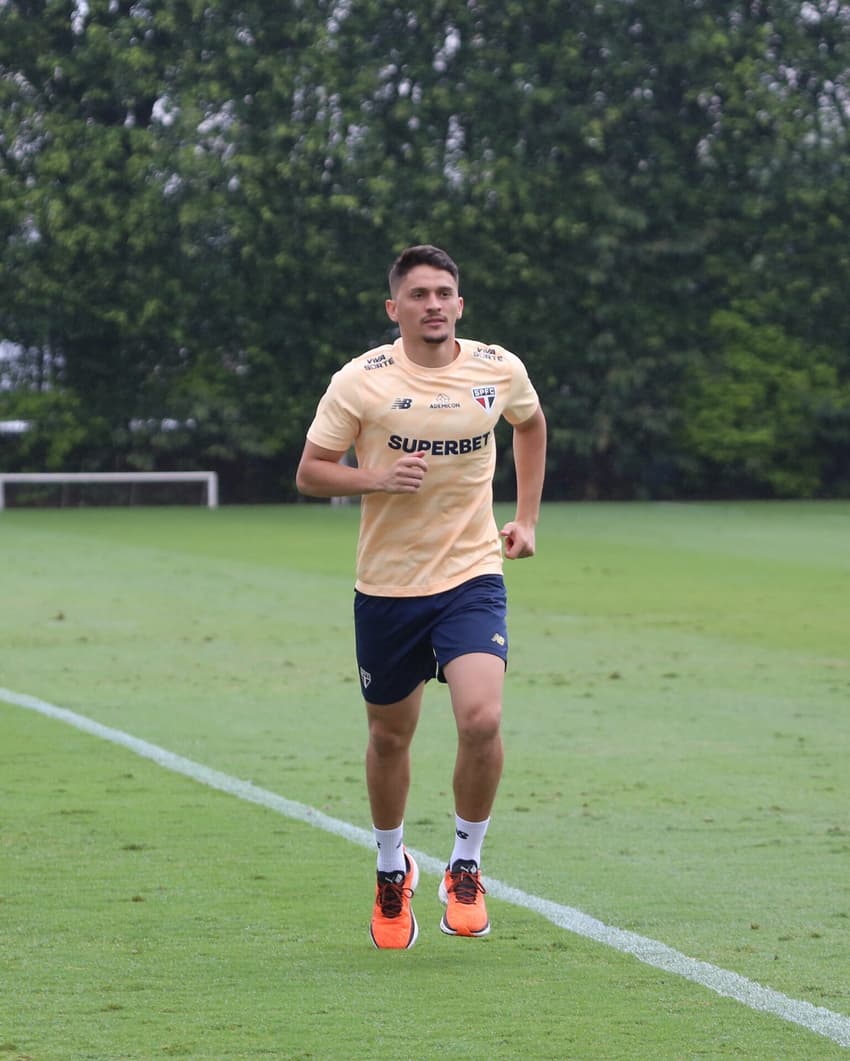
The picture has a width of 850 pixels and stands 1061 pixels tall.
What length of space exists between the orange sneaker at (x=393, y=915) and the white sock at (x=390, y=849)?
4 centimetres

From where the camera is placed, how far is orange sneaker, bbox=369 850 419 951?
612cm

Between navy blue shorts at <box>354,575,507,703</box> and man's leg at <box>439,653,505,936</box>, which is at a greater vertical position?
navy blue shorts at <box>354,575,507,703</box>

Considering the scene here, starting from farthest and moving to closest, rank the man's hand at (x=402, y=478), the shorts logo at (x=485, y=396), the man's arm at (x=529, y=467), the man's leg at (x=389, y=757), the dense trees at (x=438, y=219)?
1. the dense trees at (x=438, y=219)
2. the man's arm at (x=529, y=467)
3. the man's leg at (x=389, y=757)
4. the shorts logo at (x=485, y=396)
5. the man's hand at (x=402, y=478)

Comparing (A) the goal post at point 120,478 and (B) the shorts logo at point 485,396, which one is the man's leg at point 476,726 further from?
(A) the goal post at point 120,478

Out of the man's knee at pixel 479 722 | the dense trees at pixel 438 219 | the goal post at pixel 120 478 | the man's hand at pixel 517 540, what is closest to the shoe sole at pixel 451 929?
the man's knee at pixel 479 722

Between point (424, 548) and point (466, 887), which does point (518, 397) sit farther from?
point (466, 887)

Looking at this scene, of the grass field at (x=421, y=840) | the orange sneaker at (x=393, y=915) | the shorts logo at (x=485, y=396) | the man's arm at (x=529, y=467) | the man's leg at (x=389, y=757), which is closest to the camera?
the grass field at (x=421, y=840)

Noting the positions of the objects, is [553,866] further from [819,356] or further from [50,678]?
[819,356]

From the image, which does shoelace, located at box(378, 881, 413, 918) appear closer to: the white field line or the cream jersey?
the white field line

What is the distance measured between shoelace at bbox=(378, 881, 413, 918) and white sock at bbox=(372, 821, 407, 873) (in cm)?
7

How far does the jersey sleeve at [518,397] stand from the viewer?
645 centimetres

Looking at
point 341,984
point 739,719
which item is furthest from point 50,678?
point 341,984

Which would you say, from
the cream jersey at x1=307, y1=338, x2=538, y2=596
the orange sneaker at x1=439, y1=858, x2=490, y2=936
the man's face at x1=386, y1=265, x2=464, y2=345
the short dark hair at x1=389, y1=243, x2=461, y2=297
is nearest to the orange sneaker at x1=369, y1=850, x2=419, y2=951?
the orange sneaker at x1=439, y1=858, x2=490, y2=936

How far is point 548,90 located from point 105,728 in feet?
110
